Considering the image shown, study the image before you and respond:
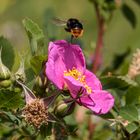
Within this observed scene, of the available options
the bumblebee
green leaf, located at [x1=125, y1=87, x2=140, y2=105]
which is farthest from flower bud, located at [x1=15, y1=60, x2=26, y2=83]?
green leaf, located at [x1=125, y1=87, x2=140, y2=105]

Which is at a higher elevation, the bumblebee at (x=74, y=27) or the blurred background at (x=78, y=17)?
the bumblebee at (x=74, y=27)

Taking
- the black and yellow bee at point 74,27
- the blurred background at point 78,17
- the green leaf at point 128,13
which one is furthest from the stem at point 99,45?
the blurred background at point 78,17

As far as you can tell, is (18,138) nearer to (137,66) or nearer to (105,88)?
(105,88)

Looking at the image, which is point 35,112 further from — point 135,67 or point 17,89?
point 135,67

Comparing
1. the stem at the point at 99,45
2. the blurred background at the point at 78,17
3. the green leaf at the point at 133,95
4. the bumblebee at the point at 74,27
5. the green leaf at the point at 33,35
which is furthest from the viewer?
the blurred background at the point at 78,17

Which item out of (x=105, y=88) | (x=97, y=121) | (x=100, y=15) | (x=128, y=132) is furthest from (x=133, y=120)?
(x=100, y=15)

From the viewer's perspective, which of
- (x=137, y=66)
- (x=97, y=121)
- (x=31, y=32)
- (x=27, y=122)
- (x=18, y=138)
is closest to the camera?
(x=27, y=122)

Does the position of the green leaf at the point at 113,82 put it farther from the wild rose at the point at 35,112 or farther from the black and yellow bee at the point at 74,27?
the wild rose at the point at 35,112
